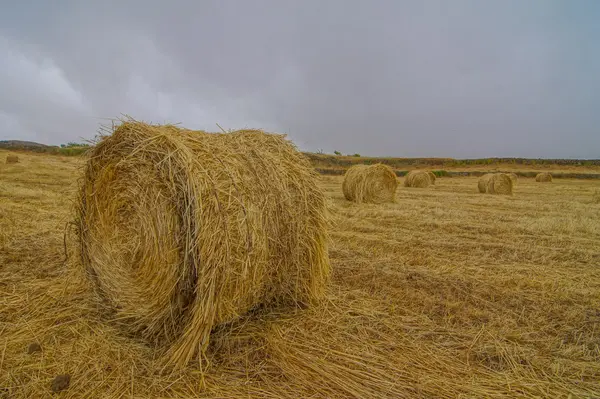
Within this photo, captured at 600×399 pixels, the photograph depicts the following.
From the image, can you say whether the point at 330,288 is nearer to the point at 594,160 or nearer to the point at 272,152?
the point at 272,152

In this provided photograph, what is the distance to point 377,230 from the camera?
760cm

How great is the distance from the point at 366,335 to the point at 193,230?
5.85 ft

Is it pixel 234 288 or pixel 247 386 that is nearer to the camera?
pixel 247 386

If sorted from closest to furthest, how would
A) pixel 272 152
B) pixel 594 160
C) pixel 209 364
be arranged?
Result: pixel 209 364 < pixel 272 152 < pixel 594 160

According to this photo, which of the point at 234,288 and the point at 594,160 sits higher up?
the point at 594,160

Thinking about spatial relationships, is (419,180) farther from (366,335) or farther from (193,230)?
(193,230)

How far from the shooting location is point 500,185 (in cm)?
1738

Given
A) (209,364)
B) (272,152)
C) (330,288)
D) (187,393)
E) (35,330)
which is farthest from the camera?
(330,288)

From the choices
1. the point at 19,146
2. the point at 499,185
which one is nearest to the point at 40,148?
the point at 19,146

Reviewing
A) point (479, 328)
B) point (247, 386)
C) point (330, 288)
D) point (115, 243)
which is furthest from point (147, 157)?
point (479, 328)

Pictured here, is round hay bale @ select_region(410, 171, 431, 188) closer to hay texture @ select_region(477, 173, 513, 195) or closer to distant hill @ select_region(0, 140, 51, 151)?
hay texture @ select_region(477, 173, 513, 195)

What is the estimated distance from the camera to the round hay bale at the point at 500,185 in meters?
17.3

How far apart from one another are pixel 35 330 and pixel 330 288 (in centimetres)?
289

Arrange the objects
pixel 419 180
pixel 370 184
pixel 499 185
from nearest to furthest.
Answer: pixel 370 184 < pixel 499 185 < pixel 419 180
